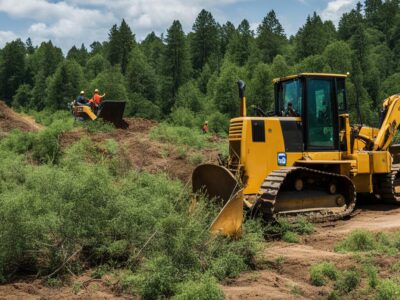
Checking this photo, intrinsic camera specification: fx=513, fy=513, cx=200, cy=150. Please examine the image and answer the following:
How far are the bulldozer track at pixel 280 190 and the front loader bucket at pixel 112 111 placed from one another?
1254 centimetres

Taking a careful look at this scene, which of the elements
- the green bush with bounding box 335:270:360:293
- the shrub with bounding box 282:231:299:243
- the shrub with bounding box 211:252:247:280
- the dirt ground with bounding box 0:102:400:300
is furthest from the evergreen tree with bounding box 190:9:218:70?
the green bush with bounding box 335:270:360:293

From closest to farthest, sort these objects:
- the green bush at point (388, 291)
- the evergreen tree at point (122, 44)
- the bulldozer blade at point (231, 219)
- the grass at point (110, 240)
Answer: the green bush at point (388, 291) → the grass at point (110, 240) → the bulldozer blade at point (231, 219) → the evergreen tree at point (122, 44)

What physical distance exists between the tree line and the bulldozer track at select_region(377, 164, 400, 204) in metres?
24.0

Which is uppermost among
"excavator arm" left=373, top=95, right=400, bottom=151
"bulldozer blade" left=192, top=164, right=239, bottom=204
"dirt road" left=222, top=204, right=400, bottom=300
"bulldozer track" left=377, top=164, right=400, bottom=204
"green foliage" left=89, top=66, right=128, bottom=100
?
"green foliage" left=89, top=66, right=128, bottom=100

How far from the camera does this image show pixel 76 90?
58000 mm

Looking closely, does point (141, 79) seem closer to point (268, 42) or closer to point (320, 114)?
point (268, 42)

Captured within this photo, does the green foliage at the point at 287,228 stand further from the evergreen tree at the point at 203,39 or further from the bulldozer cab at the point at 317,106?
the evergreen tree at the point at 203,39

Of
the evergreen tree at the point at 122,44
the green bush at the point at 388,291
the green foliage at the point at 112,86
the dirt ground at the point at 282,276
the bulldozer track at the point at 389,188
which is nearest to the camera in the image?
the green bush at the point at 388,291

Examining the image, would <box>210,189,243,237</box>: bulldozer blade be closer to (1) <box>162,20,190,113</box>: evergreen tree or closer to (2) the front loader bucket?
(2) the front loader bucket

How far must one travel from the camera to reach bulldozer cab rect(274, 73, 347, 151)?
10352 mm

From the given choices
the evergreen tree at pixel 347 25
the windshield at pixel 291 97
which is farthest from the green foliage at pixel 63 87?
the windshield at pixel 291 97

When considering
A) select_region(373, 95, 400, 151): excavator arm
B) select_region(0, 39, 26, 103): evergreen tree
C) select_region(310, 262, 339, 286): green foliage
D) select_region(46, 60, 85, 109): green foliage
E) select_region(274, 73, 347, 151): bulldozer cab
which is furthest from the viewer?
select_region(0, 39, 26, 103): evergreen tree

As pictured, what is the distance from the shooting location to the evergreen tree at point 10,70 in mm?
73250

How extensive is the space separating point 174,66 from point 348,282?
185 feet
